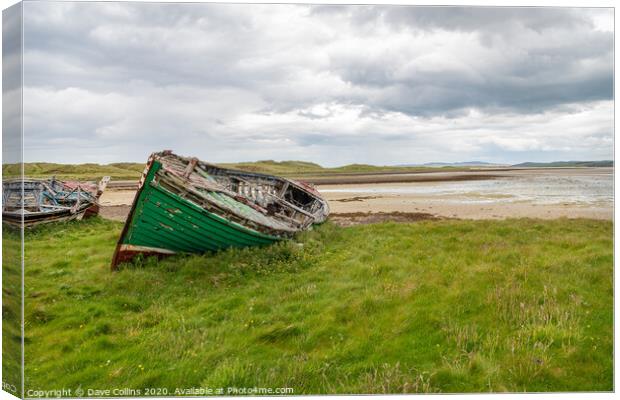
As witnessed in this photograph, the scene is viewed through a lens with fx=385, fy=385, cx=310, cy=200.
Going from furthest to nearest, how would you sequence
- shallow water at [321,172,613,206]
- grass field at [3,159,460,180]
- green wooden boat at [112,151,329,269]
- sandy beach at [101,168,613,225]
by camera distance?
green wooden boat at [112,151,329,269]
sandy beach at [101,168,613,225]
shallow water at [321,172,613,206]
grass field at [3,159,460,180]

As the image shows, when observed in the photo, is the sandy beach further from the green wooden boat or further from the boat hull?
the boat hull

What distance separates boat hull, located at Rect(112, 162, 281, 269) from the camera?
28.8ft

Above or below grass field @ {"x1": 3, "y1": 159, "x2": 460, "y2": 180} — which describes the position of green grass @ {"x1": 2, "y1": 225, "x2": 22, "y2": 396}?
below

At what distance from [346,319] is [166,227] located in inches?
192

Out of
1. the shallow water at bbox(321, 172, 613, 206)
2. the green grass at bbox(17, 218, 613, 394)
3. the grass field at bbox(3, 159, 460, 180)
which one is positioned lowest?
the green grass at bbox(17, 218, 613, 394)

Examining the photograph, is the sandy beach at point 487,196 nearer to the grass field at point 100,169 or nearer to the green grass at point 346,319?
the green grass at point 346,319

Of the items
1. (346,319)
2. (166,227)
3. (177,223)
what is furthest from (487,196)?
(166,227)

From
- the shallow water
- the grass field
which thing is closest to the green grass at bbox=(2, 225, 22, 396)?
the grass field

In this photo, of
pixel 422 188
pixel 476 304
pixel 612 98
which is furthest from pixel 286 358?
pixel 422 188

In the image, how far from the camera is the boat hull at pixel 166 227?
345 inches

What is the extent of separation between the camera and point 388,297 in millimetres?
7172

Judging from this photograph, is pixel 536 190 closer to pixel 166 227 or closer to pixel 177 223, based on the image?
pixel 177 223

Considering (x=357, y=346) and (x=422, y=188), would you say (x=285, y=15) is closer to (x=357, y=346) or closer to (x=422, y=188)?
(x=357, y=346)

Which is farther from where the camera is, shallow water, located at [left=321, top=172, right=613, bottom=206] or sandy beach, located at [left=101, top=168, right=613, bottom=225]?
sandy beach, located at [left=101, top=168, right=613, bottom=225]
